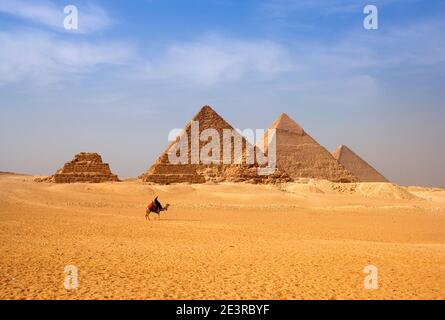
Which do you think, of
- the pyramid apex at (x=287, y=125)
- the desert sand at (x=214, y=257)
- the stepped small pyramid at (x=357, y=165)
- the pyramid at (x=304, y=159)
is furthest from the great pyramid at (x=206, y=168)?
the stepped small pyramid at (x=357, y=165)

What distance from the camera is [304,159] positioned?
54438 mm

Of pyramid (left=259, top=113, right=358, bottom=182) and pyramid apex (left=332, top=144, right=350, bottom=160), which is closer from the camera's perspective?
pyramid (left=259, top=113, right=358, bottom=182)

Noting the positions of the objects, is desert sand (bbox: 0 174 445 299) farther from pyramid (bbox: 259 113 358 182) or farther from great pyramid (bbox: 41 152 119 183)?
pyramid (bbox: 259 113 358 182)

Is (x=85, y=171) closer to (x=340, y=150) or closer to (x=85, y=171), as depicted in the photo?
(x=85, y=171)

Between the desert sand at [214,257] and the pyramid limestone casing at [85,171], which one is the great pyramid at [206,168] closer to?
the pyramid limestone casing at [85,171]

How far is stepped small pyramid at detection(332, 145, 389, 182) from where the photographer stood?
2562 inches

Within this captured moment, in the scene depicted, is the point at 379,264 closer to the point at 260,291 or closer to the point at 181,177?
the point at 260,291

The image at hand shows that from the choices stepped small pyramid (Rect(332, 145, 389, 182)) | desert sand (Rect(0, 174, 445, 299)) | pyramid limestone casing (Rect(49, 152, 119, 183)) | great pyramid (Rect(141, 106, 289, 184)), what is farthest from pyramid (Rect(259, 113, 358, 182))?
desert sand (Rect(0, 174, 445, 299))

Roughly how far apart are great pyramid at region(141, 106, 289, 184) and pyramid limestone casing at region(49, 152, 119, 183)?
3.51 metres

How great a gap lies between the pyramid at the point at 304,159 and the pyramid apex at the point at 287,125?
0.37 metres

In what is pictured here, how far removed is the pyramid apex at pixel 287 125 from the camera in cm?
5803

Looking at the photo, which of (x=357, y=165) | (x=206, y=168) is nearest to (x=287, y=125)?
(x=357, y=165)

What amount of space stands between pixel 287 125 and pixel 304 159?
6.32 metres

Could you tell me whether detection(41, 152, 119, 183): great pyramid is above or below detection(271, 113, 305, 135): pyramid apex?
below
